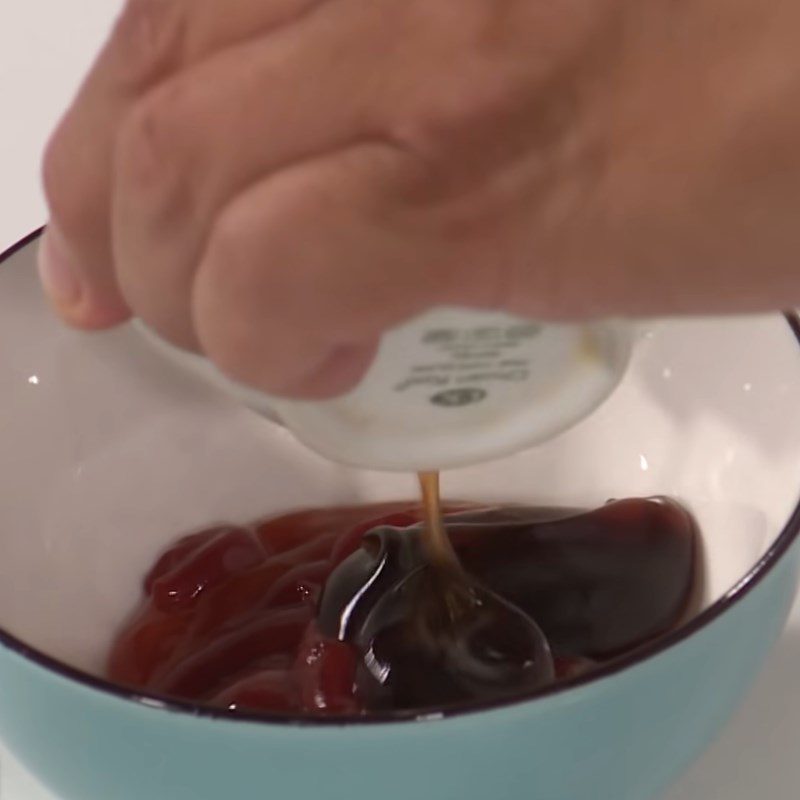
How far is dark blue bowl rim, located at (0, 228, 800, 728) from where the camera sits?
0.33m

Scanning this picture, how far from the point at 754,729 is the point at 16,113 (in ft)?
1.65

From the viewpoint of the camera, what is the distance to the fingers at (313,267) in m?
0.27

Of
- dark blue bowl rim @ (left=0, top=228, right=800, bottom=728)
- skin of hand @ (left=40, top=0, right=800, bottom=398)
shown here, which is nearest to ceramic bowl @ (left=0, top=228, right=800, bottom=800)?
dark blue bowl rim @ (left=0, top=228, right=800, bottom=728)

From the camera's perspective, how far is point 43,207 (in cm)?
68

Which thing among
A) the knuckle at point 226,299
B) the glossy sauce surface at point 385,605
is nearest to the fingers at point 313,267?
the knuckle at point 226,299

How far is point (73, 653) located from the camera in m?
0.49

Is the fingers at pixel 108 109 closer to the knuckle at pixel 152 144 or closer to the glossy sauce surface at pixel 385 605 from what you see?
the knuckle at pixel 152 144

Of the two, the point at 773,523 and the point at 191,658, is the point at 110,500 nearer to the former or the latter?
the point at 191,658

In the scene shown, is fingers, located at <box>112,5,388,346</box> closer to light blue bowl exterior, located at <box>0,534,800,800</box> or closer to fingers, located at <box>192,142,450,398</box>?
fingers, located at <box>192,142,450,398</box>

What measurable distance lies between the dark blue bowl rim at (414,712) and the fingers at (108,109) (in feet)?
0.30

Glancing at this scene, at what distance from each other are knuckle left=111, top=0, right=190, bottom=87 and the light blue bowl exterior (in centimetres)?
15

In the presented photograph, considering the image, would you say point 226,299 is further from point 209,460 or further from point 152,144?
point 209,460

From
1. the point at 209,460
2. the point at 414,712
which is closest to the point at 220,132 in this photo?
the point at 414,712

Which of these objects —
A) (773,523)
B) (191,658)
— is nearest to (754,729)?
(773,523)
